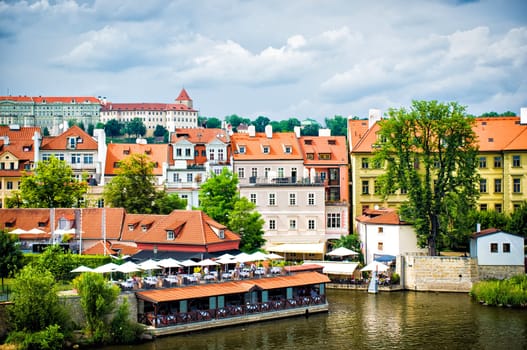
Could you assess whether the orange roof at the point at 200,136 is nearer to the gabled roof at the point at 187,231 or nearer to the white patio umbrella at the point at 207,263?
the gabled roof at the point at 187,231

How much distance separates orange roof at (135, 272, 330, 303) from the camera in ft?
150

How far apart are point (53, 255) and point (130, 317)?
9.84 m

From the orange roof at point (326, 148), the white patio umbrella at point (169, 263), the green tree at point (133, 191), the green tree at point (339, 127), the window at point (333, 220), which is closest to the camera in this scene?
the white patio umbrella at point (169, 263)

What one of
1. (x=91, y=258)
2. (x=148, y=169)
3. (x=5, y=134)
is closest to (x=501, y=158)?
(x=148, y=169)

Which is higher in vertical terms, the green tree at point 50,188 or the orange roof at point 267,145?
the orange roof at point 267,145

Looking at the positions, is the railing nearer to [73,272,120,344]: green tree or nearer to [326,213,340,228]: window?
[73,272,120,344]: green tree

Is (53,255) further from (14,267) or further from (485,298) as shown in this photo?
(485,298)

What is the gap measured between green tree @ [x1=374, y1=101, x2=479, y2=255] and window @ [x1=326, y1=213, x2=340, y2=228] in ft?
31.5

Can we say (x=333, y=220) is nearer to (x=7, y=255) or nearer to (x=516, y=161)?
(x=516, y=161)

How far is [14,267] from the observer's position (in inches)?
2062

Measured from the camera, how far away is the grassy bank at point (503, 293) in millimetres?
53719

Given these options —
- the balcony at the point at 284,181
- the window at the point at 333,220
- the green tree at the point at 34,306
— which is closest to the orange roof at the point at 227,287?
the green tree at the point at 34,306

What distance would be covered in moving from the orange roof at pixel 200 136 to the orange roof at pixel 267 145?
1279mm

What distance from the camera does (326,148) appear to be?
7719 centimetres
